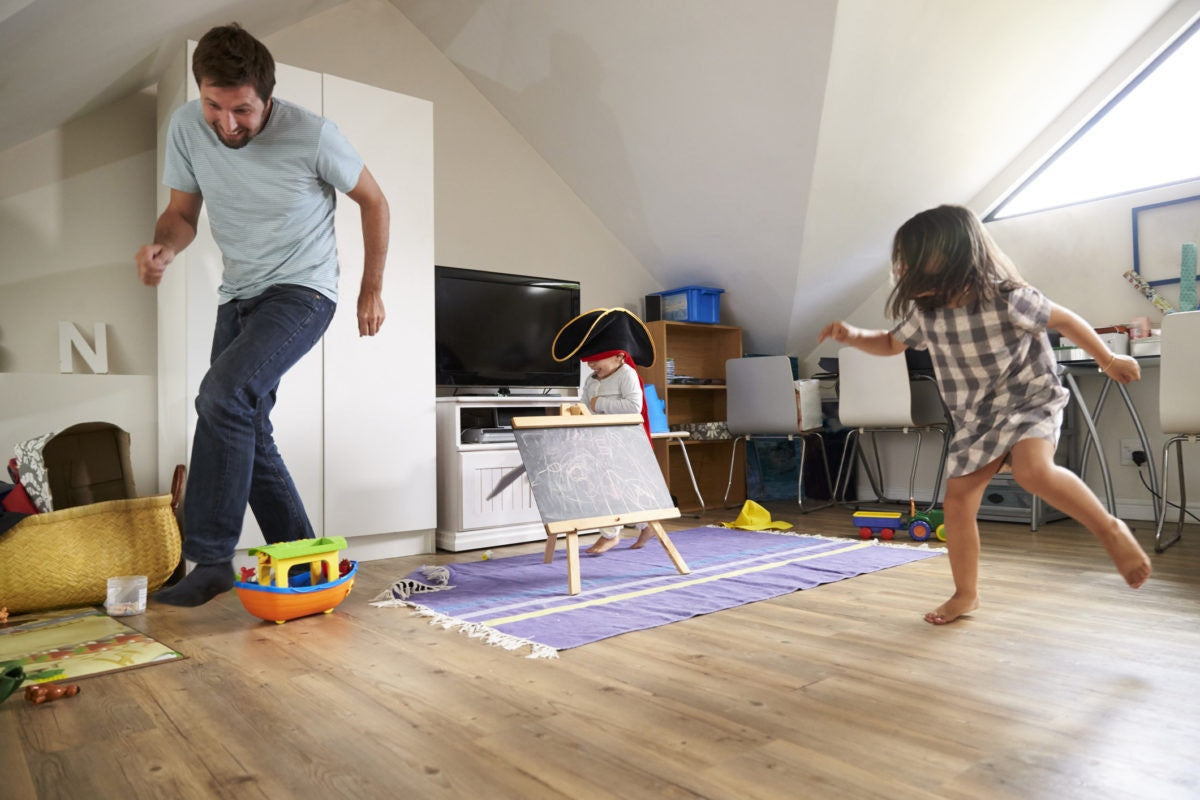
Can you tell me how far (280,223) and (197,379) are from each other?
33.0 inches

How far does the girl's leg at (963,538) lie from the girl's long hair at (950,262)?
411 millimetres

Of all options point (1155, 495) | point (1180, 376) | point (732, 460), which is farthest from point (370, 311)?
point (1155, 495)

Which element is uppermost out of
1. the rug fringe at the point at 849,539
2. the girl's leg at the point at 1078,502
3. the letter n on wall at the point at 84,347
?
the letter n on wall at the point at 84,347

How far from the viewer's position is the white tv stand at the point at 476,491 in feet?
10.6

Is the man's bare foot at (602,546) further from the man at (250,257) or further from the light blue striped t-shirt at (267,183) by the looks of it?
the light blue striped t-shirt at (267,183)

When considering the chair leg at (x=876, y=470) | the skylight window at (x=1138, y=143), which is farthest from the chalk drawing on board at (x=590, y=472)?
the skylight window at (x=1138, y=143)

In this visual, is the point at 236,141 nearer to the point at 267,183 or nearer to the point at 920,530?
the point at 267,183

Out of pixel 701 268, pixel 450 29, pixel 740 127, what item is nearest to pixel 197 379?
pixel 450 29

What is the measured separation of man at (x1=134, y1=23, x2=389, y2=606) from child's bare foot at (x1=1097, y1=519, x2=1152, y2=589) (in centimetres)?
186

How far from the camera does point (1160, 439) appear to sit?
3.85 meters

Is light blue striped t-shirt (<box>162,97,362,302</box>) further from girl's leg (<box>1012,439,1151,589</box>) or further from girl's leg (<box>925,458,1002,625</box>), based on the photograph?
girl's leg (<box>1012,439,1151,589</box>)

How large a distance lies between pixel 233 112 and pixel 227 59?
125mm

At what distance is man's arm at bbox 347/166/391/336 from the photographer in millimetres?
2137

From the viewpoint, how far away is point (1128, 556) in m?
1.71
